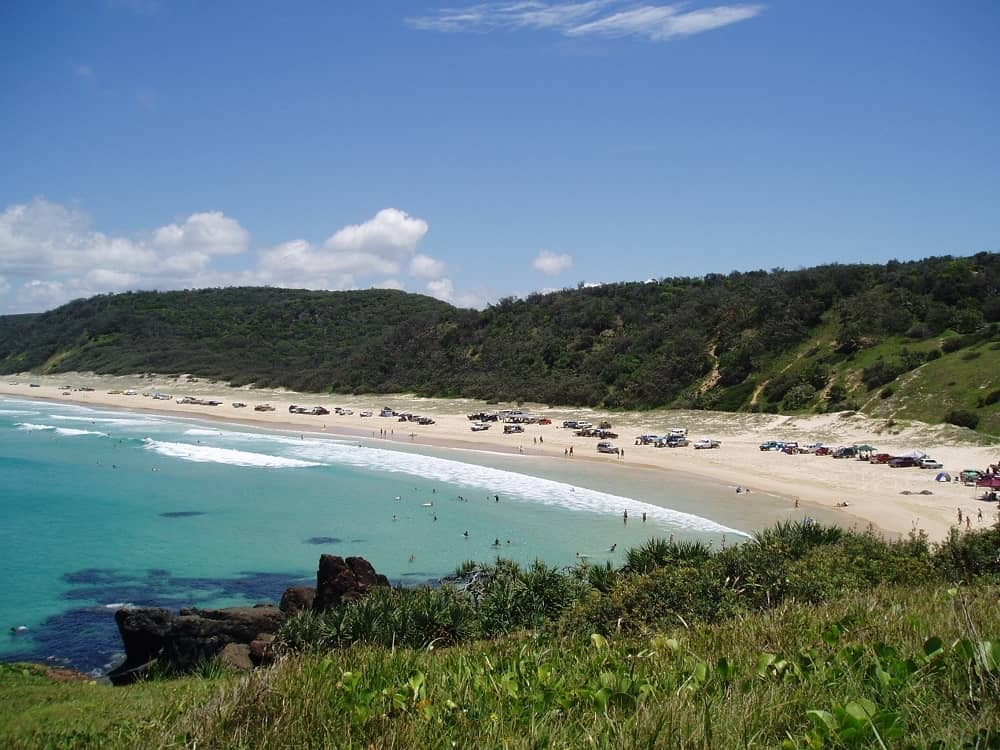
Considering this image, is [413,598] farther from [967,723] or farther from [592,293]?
[592,293]

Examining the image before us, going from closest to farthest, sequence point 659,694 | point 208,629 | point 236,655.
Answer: point 659,694, point 236,655, point 208,629

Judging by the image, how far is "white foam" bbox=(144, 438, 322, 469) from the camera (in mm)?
48844

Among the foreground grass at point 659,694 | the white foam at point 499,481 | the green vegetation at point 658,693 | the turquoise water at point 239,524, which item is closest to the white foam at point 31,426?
the turquoise water at point 239,524

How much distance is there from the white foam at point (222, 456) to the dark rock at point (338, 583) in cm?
2928

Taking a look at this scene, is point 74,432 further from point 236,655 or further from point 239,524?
point 236,655

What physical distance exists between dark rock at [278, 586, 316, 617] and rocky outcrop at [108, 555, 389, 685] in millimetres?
48

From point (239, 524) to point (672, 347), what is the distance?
Result: 47.0 meters

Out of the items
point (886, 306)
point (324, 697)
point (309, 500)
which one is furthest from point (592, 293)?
point (324, 697)

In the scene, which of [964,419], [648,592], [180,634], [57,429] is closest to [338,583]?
[180,634]

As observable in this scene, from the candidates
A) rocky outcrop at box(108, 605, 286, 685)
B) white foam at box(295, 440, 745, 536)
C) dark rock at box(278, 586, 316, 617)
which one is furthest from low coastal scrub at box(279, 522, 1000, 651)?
white foam at box(295, 440, 745, 536)

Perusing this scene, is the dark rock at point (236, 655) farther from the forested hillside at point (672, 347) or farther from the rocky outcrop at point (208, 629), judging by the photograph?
the forested hillside at point (672, 347)

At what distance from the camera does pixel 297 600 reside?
1992cm

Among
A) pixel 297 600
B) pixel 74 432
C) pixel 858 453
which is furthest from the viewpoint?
pixel 74 432

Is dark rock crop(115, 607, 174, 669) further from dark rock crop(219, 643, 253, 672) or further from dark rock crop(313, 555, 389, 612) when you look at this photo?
dark rock crop(313, 555, 389, 612)
